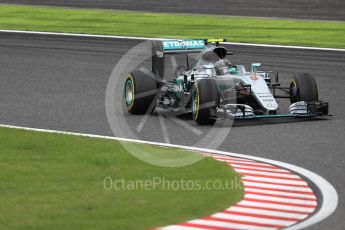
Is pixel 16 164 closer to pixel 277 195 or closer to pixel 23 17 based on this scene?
pixel 277 195

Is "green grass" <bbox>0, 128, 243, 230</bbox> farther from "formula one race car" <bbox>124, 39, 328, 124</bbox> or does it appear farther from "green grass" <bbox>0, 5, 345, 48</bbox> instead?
"green grass" <bbox>0, 5, 345, 48</bbox>

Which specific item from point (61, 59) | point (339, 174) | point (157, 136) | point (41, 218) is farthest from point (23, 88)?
point (41, 218)

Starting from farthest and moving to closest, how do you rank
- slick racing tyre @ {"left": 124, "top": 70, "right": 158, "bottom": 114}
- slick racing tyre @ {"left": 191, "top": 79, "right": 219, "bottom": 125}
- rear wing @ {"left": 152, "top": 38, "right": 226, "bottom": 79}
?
rear wing @ {"left": 152, "top": 38, "right": 226, "bottom": 79}, slick racing tyre @ {"left": 124, "top": 70, "right": 158, "bottom": 114}, slick racing tyre @ {"left": 191, "top": 79, "right": 219, "bottom": 125}

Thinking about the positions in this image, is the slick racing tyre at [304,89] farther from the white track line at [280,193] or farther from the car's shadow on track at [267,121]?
the white track line at [280,193]

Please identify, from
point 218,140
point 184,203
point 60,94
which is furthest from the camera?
point 60,94

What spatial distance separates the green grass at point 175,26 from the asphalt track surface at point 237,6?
100cm

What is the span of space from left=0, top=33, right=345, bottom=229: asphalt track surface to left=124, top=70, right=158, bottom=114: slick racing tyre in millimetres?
227

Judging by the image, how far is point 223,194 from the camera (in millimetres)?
10750

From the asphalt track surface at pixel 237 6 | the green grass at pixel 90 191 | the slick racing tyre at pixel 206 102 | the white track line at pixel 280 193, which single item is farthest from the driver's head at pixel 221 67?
the asphalt track surface at pixel 237 6

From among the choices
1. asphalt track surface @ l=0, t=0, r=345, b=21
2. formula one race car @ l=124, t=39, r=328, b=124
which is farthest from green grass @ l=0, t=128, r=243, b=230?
asphalt track surface @ l=0, t=0, r=345, b=21

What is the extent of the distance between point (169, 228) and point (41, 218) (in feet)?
3.97

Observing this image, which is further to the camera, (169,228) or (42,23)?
(42,23)

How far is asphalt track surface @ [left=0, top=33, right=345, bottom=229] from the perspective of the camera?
1363 centimetres

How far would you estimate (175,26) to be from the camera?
29.6 metres
